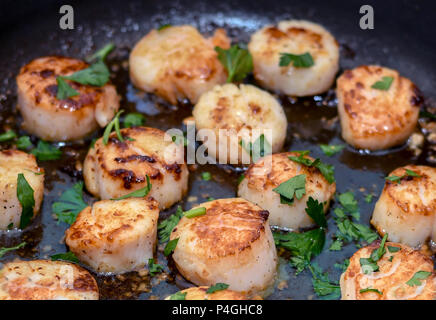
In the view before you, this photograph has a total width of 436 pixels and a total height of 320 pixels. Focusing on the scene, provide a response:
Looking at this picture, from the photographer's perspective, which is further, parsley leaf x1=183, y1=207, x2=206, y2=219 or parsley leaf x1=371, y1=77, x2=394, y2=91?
parsley leaf x1=371, y1=77, x2=394, y2=91

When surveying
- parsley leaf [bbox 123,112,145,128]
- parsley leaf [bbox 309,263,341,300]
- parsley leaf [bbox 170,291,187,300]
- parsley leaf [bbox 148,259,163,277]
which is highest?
parsley leaf [bbox 123,112,145,128]

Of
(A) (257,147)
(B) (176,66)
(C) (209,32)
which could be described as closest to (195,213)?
(A) (257,147)

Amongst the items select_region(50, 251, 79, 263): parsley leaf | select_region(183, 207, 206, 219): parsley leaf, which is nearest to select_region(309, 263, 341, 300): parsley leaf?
select_region(183, 207, 206, 219): parsley leaf

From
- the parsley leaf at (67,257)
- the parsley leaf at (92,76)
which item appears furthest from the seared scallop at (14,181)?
the parsley leaf at (92,76)

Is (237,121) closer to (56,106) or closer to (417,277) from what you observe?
(56,106)

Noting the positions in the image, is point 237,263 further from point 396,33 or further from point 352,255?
point 396,33

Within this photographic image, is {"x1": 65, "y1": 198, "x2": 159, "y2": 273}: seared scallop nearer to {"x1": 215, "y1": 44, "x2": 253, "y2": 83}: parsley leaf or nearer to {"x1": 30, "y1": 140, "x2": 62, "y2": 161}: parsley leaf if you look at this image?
{"x1": 30, "y1": 140, "x2": 62, "y2": 161}: parsley leaf

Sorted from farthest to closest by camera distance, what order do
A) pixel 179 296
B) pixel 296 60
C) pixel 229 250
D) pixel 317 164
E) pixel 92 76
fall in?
pixel 296 60 < pixel 92 76 < pixel 317 164 < pixel 229 250 < pixel 179 296

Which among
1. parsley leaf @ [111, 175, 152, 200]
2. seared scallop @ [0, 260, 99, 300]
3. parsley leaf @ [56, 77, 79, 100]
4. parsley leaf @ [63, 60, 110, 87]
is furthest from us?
parsley leaf @ [63, 60, 110, 87]
